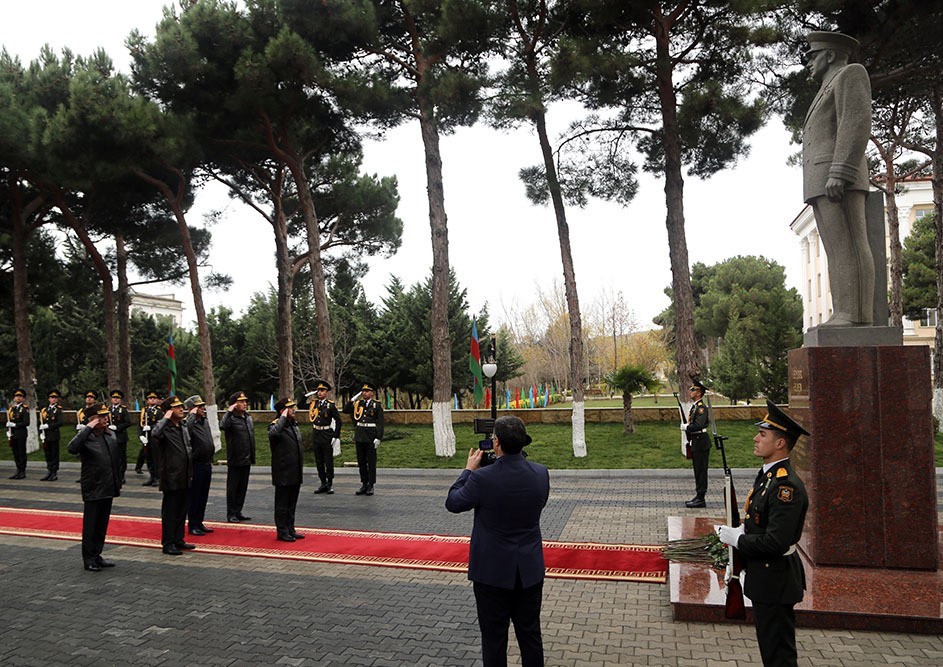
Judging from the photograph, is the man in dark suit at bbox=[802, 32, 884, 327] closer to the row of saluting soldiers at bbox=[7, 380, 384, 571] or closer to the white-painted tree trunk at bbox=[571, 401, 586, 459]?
the row of saluting soldiers at bbox=[7, 380, 384, 571]

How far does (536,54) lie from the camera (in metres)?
16.2

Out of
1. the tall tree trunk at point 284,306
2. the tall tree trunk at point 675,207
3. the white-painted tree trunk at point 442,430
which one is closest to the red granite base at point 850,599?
the tall tree trunk at point 675,207

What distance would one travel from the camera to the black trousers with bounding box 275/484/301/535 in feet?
27.9

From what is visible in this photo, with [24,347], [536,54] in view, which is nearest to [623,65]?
[536,54]

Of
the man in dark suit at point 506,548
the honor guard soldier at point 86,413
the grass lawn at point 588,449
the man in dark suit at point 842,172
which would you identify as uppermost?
the man in dark suit at point 842,172

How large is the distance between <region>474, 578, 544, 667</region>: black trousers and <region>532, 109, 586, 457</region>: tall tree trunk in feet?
39.4

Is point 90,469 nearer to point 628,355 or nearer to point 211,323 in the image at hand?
point 211,323

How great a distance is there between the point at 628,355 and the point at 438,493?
32.7 metres

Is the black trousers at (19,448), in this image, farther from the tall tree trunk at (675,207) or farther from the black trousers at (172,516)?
the tall tree trunk at (675,207)

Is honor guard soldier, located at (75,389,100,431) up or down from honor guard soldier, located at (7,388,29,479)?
up

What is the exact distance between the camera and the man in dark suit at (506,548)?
367cm

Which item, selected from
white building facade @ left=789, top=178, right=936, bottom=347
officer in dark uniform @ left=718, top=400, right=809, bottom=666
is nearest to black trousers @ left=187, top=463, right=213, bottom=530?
officer in dark uniform @ left=718, top=400, right=809, bottom=666

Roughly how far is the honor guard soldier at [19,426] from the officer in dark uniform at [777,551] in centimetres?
1677

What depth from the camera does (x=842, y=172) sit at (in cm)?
627
